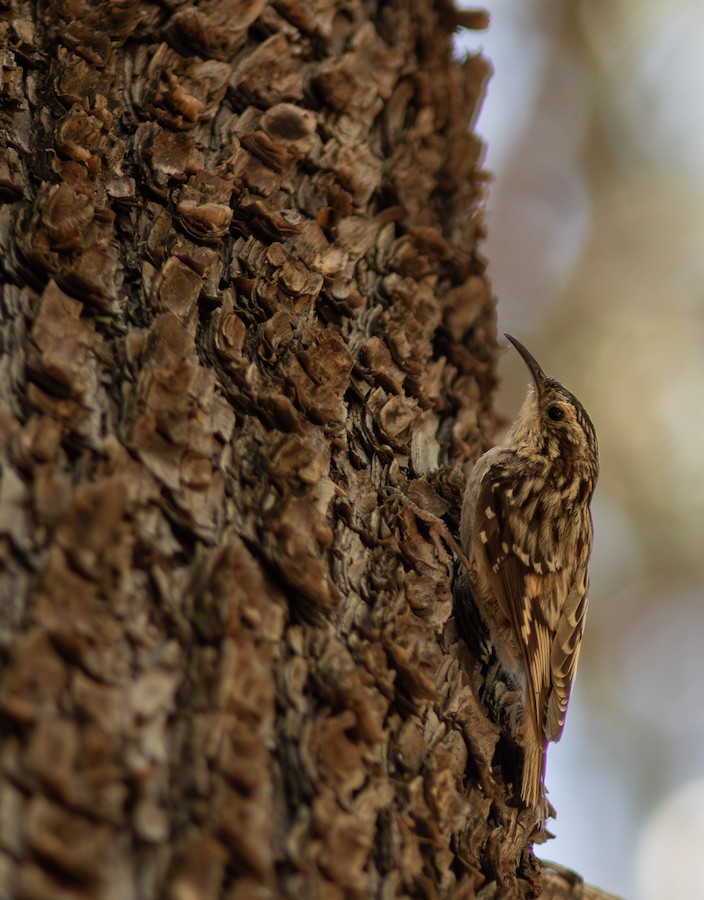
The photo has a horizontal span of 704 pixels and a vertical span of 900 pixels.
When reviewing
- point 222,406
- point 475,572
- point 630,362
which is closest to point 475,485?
point 475,572

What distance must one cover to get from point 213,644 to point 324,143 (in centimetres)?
138

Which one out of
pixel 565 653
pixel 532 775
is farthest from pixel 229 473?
pixel 565 653

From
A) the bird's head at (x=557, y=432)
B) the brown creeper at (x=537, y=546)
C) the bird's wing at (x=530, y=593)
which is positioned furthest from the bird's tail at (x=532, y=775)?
the bird's head at (x=557, y=432)

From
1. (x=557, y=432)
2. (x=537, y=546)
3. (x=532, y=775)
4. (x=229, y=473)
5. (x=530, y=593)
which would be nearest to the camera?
(x=229, y=473)

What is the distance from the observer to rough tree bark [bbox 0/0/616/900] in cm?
117

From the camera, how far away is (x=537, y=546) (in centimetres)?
297

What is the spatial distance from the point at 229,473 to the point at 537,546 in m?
1.61

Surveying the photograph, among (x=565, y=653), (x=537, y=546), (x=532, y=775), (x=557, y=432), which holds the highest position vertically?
(x=557, y=432)

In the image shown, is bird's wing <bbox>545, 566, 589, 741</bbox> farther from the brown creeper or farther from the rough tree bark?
the rough tree bark

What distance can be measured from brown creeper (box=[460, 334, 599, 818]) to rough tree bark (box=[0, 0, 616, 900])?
0.23 metres

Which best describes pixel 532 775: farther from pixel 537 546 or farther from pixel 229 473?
pixel 537 546

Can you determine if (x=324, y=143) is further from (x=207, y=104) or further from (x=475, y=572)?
(x=475, y=572)

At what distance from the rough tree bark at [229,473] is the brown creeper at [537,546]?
0.75ft

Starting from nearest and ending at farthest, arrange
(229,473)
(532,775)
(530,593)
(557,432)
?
(229,473) < (532,775) < (530,593) < (557,432)
